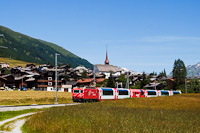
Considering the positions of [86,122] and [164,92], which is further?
[164,92]

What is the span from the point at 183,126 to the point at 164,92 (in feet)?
243

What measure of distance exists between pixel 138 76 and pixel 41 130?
163953 mm

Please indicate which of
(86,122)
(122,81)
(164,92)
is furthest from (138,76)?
(86,122)

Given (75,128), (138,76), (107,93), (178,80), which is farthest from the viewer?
(138,76)

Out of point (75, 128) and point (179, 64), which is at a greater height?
point (179, 64)

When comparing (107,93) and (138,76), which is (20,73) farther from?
(107,93)

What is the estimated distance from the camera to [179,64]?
135m

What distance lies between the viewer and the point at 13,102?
5612 cm

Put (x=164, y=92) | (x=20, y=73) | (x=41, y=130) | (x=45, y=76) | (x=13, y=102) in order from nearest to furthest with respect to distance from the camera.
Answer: (x=41, y=130)
(x=13, y=102)
(x=164, y=92)
(x=45, y=76)
(x=20, y=73)

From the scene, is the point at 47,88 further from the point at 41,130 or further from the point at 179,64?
the point at 41,130

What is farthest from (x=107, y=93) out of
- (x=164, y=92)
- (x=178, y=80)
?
(x=178, y=80)

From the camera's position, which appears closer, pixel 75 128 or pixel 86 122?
pixel 75 128

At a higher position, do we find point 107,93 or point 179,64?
point 179,64

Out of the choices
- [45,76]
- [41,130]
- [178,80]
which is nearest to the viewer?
[41,130]
